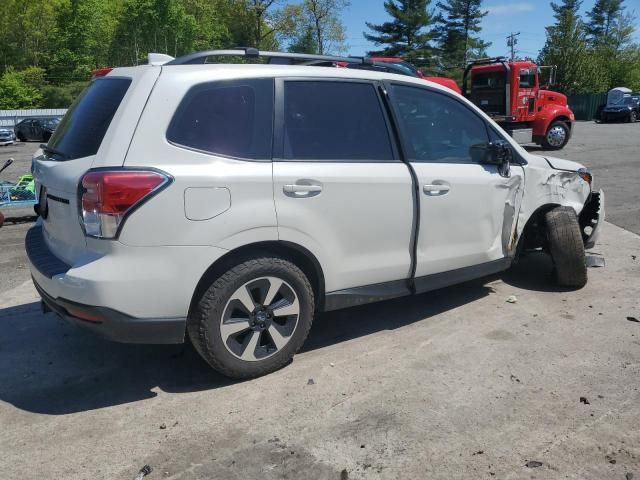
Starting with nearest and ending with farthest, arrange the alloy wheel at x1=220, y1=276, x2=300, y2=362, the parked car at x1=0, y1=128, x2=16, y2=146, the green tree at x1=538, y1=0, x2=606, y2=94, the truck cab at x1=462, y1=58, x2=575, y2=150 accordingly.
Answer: the alloy wheel at x1=220, y1=276, x2=300, y2=362, the truck cab at x1=462, y1=58, x2=575, y2=150, the parked car at x1=0, y1=128, x2=16, y2=146, the green tree at x1=538, y1=0, x2=606, y2=94

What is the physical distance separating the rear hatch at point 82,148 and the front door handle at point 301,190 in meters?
0.91

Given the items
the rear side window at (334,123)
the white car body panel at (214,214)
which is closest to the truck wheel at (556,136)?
the white car body panel at (214,214)

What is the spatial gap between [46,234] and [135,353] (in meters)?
1.00

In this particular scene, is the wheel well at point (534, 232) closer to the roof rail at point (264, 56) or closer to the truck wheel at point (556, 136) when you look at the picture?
the roof rail at point (264, 56)

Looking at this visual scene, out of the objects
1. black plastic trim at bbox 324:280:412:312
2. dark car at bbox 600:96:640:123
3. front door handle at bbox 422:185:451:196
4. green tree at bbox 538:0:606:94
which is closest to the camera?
black plastic trim at bbox 324:280:412:312

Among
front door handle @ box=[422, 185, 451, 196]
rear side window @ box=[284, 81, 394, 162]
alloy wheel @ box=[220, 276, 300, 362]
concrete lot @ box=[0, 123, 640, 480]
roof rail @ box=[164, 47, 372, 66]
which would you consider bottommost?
concrete lot @ box=[0, 123, 640, 480]

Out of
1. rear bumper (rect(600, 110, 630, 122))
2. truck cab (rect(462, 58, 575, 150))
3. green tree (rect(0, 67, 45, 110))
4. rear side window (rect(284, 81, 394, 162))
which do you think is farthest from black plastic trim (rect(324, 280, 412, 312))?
green tree (rect(0, 67, 45, 110))

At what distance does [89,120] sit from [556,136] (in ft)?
59.3

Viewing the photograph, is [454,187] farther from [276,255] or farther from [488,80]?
[488,80]

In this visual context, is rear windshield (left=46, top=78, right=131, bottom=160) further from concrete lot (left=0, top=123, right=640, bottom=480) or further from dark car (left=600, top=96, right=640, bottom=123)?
dark car (left=600, top=96, right=640, bottom=123)

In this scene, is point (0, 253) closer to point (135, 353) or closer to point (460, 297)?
point (135, 353)

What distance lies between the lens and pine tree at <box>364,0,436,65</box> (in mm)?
57656

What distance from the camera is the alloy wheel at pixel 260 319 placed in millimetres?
3420

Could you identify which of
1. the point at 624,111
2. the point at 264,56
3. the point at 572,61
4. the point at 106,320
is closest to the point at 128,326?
the point at 106,320
